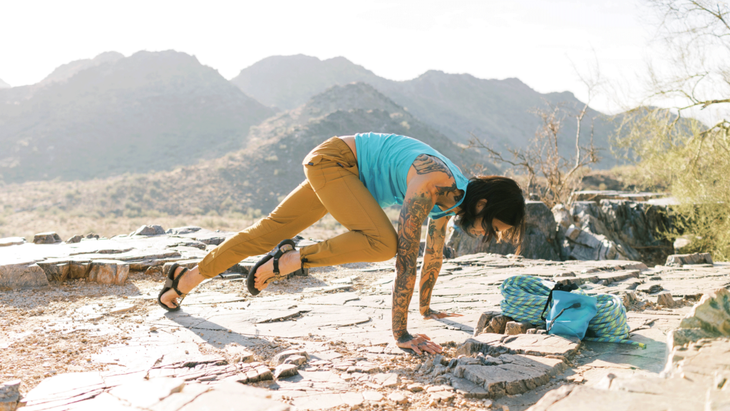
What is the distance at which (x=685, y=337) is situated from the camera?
144cm

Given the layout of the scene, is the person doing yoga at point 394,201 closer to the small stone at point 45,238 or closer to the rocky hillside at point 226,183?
the small stone at point 45,238

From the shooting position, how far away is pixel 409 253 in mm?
2332

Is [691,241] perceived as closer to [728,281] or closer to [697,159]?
[697,159]

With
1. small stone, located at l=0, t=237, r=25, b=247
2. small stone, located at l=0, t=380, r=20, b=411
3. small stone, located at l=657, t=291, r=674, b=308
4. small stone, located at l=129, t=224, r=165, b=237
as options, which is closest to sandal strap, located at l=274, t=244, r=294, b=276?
small stone, located at l=0, t=380, r=20, b=411

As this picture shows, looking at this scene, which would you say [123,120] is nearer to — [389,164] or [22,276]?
[22,276]

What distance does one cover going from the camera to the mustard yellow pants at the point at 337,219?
238 cm

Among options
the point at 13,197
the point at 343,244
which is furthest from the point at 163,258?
the point at 13,197

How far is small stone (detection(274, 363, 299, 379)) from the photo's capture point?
6.66 ft

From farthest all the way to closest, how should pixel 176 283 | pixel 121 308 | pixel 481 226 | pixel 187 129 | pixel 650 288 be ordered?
1. pixel 187 129
2. pixel 650 288
3. pixel 121 308
4. pixel 176 283
5. pixel 481 226

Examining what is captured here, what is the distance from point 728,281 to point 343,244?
386 centimetres

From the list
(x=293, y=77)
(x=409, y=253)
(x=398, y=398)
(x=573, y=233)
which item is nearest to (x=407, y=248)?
(x=409, y=253)

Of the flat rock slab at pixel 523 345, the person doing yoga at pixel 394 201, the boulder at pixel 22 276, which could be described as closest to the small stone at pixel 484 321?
the flat rock slab at pixel 523 345

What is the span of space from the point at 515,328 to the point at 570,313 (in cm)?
29

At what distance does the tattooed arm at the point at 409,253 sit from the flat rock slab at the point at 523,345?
19cm
